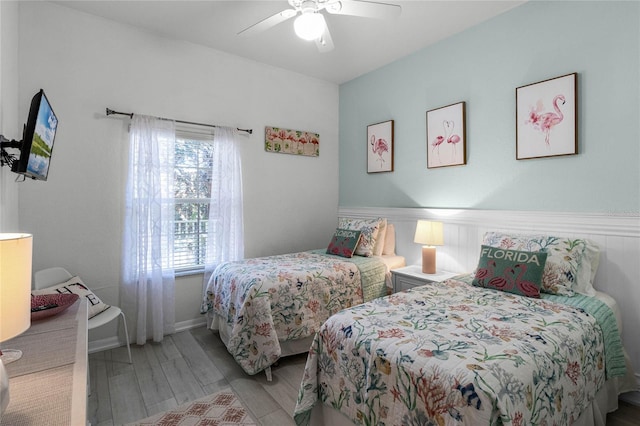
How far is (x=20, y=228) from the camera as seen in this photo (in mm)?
2430

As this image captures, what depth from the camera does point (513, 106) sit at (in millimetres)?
2631

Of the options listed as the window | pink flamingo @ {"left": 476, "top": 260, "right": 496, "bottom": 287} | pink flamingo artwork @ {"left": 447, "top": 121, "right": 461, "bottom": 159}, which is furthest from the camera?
the window

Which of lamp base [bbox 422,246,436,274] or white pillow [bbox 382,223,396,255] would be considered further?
white pillow [bbox 382,223,396,255]

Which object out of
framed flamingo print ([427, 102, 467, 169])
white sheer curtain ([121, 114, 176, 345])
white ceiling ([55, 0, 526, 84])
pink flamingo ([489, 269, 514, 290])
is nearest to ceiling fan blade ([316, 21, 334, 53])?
white ceiling ([55, 0, 526, 84])

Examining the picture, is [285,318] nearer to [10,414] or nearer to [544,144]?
[10,414]

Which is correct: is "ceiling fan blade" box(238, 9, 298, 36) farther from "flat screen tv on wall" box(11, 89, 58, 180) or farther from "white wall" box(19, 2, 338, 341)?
"flat screen tv on wall" box(11, 89, 58, 180)

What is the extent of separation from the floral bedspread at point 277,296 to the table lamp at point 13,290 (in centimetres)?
154

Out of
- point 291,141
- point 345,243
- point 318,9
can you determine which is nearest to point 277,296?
point 345,243

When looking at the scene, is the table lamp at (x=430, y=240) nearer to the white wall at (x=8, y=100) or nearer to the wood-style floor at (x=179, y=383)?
the wood-style floor at (x=179, y=383)

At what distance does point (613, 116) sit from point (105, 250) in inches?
160

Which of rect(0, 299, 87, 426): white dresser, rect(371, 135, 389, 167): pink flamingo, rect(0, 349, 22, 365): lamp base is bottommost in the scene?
rect(0, 299, 87, 426): white dresser

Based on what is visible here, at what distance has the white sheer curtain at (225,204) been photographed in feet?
10.9

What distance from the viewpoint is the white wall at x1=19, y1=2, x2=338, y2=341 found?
Result: 8.33 feet

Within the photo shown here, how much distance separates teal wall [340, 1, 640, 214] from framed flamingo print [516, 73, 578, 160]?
53 millimetres
